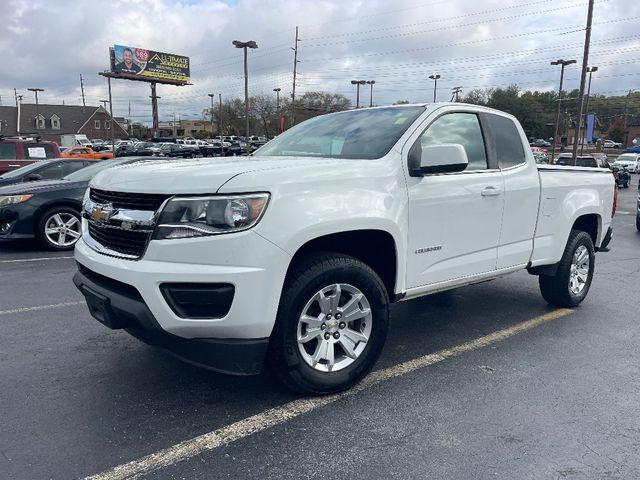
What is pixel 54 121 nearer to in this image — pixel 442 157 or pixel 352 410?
pixel 442 157

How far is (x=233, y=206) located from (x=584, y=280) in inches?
167

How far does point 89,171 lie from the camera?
9.03 m

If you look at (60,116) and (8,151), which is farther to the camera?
(60,116)

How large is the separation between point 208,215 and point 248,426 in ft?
3.86

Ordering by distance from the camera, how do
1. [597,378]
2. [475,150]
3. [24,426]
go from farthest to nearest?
[475,150], [597,378], [24,426]

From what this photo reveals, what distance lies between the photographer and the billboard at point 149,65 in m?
63.5

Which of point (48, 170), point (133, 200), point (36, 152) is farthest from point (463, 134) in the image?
point (36, 152)

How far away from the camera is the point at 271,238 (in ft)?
8.98

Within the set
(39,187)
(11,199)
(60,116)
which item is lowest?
(11,199)

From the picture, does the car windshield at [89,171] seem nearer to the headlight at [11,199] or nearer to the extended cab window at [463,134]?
the headlight at [11,199]

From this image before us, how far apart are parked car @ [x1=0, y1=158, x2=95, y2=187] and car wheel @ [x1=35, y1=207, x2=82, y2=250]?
165 centimetres

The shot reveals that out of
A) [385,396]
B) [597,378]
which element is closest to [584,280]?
[597,378]

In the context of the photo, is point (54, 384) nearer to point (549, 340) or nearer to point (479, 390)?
point (479, 390)

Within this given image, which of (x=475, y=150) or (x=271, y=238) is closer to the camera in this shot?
(x=271, y=238)
